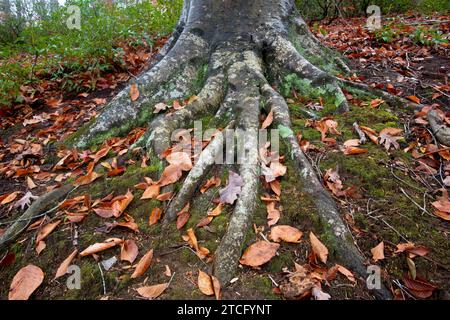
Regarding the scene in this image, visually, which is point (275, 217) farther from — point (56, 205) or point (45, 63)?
point (45, 63)

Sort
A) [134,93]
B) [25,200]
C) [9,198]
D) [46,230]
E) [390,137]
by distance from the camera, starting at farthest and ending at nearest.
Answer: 1. [134,93]
2. [9,198]
3. [25,200]
4. [390,137]
5. [46,230]

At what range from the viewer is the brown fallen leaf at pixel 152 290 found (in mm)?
1569

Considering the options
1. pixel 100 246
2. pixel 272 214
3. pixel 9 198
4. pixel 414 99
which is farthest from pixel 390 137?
pixel 9 198

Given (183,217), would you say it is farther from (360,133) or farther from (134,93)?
(134,93)

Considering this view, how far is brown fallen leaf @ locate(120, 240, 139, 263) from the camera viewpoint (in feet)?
5.79

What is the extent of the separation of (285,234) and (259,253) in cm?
20

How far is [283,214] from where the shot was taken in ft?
6.19

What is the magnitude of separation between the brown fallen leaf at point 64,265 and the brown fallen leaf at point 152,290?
510mm

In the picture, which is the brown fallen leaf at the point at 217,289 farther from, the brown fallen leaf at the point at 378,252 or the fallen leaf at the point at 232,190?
the brown fallen leaf at the point at 378,252

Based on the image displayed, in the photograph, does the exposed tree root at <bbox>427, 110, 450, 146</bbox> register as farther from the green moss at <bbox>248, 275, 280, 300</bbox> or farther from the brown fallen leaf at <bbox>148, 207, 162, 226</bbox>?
the brown fallen leaf at <bbox>148, 207, 162, 226</bbox>

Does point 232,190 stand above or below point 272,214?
above

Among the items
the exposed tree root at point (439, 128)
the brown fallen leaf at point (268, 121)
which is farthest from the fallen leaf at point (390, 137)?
the brown fallen leaf at point (268, 121)

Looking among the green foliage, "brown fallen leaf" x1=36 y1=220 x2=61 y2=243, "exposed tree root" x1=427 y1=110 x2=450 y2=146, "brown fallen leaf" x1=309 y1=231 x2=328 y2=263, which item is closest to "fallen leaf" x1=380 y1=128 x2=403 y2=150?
"exposed tree root" x1=427 y1=110 x2=450 y2=146
